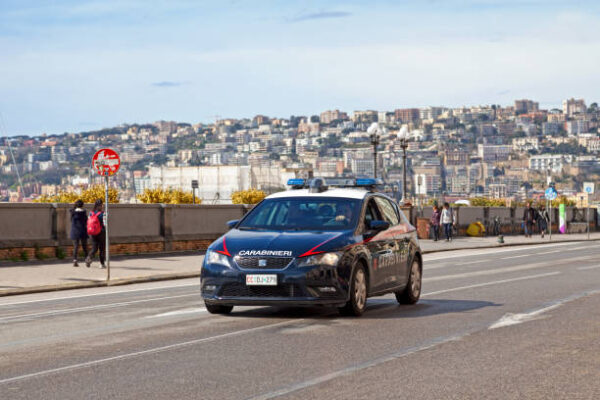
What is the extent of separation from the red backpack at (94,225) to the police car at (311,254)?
11501 millimetres

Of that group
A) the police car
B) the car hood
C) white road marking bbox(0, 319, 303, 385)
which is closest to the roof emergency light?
the police car

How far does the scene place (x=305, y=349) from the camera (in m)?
10.7

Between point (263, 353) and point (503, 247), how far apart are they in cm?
3686

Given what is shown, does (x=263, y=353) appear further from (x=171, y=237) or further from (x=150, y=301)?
(x=171, y=237)

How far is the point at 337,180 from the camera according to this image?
16.4 m

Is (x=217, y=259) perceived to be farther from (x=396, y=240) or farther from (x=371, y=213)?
(x=396, y=240)

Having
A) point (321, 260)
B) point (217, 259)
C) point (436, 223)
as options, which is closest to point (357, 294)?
point (321, 260)

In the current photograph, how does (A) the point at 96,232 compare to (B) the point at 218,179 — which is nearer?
(A) the point at 96,232

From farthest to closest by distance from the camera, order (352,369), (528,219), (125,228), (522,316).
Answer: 1. (528,219)
2. (125,228)
3. (522,316)
4. (352,369)

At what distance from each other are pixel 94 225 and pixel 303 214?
12.7m

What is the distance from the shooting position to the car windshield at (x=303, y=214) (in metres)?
14.2

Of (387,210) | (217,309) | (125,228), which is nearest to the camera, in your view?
(217,309)

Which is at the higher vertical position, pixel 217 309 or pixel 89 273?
pixel 217 309

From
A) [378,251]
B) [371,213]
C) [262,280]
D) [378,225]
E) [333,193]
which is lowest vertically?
[262,280]
